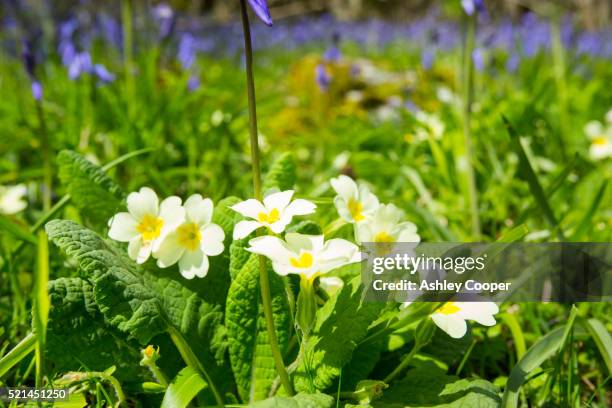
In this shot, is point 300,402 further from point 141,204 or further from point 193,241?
point 141,204

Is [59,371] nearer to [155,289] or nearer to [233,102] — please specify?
[155,289]

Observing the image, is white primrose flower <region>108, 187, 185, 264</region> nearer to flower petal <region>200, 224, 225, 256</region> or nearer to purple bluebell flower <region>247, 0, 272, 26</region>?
flower petal <region>200, 224, 225, 256</region>

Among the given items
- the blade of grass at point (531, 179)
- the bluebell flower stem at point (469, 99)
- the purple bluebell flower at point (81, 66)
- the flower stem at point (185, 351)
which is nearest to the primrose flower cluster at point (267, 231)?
the flower stem at point (185, 351)

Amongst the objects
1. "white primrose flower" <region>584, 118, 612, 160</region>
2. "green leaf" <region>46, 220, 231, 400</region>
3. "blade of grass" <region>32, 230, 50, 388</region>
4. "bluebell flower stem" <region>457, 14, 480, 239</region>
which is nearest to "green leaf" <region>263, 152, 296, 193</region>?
"green leaf" <region>46, 220, 231, 400</region>

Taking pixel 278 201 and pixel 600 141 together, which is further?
pixel 600 141

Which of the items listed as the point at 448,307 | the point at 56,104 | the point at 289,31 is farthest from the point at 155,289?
the point at 289,31

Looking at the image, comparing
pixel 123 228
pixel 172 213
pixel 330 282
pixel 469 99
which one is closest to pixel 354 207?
pixel 330 282

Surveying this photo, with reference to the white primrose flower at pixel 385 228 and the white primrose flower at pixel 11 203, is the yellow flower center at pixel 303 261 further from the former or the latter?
the white primrose flower at pixel 11 203
